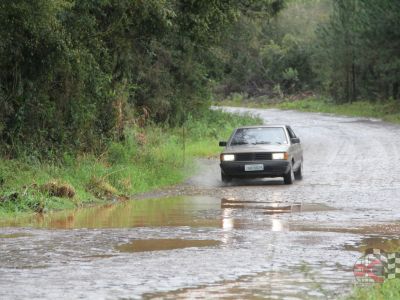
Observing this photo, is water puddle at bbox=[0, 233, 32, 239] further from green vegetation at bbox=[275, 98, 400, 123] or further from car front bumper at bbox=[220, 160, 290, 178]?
green vegetation at bbox=[275, 98, 400, 123]

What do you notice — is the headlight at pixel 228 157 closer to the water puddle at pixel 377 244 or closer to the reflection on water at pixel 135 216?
the reflection on water at pixel 135 216

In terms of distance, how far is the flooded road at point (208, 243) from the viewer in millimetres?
8977

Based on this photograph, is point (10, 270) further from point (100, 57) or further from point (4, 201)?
point (100, 57)

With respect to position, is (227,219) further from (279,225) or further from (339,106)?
(339,106)

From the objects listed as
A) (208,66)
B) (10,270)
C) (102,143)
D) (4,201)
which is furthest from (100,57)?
(208,66)

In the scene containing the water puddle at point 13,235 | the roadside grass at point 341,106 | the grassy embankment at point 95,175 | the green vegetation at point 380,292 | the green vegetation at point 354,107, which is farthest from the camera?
the roadside grass at point 341,106

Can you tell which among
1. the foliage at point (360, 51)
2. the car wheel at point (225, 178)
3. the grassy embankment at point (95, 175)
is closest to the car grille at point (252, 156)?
the car wheel at point (225, 178)

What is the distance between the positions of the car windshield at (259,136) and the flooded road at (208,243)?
1314 millimetres

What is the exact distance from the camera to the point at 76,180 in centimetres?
1908

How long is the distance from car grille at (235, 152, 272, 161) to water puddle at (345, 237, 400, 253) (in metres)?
9.41

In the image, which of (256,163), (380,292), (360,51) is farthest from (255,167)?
(360,51)

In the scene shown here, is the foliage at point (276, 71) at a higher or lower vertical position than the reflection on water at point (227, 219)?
higher

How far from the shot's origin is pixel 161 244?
12.0m

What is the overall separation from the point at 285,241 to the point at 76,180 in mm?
7913
